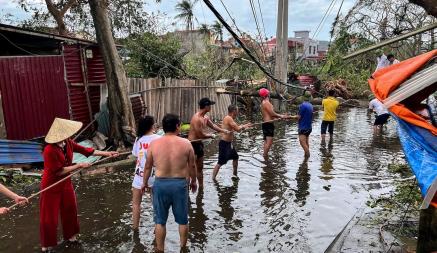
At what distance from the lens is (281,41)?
18.3 m

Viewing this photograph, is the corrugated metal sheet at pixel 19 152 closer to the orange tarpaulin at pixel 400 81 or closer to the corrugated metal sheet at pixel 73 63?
the corrugated metal sheet at pixel 73 63

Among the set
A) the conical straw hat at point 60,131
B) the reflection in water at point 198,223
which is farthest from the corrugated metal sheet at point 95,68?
the conical straw hat at point 60,131

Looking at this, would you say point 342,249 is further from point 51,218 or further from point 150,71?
point 150,71

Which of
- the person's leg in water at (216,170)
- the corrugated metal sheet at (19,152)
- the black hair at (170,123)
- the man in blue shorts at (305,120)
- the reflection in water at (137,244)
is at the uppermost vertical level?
the black hair at (170,123)

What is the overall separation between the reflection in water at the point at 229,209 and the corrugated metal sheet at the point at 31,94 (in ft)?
18.0

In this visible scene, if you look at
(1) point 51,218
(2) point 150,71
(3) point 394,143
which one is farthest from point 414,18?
(1) point 51,218

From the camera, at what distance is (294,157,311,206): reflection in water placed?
25.2ft

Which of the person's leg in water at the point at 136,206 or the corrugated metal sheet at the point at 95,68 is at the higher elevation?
the corrugated metal sheet at the point at 95,68

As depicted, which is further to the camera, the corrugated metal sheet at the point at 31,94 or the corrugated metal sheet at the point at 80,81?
the corrugated metal sheet at the point at 80,81

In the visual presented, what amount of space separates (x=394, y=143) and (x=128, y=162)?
8.01m

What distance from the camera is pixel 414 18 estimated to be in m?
20.2

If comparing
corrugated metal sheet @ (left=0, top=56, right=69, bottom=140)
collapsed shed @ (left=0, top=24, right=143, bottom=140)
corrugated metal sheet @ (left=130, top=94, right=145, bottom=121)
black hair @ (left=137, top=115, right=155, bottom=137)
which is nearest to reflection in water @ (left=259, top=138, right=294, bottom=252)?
black hair @ (left=137, top=115, right=155, bottom=137)

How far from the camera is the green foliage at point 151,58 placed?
16.6 meters

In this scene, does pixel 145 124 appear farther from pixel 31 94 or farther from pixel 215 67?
pixel 215 67
